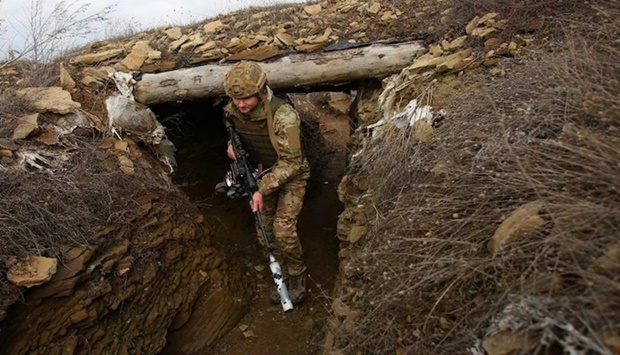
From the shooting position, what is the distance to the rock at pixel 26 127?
3786 mm

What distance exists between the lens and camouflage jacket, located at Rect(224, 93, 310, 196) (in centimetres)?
399

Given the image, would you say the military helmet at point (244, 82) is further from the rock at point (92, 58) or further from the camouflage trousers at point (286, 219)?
the rock at point (92, 58)

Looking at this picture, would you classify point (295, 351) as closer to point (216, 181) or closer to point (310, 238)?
point (310, 238)

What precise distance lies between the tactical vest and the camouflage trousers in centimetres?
34

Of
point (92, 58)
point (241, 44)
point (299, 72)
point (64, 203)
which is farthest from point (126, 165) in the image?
point (299, 72)

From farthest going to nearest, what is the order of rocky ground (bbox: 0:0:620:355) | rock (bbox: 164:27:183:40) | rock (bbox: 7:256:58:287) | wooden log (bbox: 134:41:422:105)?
rock (bbox: 164:27:183:40), wooden log (bbox: 134:41:422:105), rock (bbox: 7:256:58:287), rocky ground (bbox: 0:0:620:355)

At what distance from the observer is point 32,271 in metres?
2.98

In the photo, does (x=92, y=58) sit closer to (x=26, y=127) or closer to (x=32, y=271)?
(x=26, y=127)

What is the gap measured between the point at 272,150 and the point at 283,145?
0.26 m

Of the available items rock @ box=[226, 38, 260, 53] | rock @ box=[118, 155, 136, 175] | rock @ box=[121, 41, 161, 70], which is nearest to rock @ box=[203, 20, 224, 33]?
rock @ box=[226, 38, 260, 53]

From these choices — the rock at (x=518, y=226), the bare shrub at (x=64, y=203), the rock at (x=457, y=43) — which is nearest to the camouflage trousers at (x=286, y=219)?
the bare shrub at (x=64, y=203)

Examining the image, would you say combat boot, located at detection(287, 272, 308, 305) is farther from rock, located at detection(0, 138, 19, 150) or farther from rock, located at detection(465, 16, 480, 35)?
rock, located at detection(465, 16, 480, 35)

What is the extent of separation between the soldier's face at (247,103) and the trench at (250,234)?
161 centimetres

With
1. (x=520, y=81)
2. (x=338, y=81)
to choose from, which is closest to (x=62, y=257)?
(x=338, y=81)
